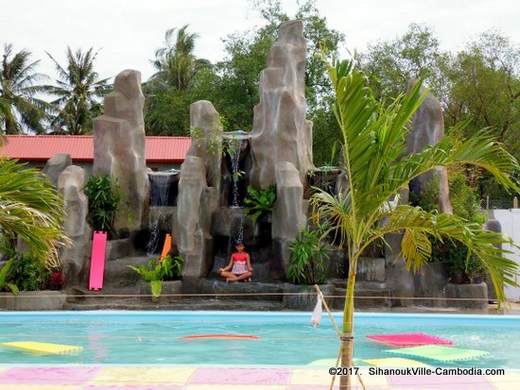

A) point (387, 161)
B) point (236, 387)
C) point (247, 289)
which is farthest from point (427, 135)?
point (387, 161)

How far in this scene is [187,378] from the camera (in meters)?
6.41

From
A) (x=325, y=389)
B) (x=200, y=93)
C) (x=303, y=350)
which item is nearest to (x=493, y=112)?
(x=200, y=93)

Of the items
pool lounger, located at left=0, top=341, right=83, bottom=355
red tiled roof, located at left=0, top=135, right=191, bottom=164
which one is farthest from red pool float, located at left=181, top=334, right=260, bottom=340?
red tiled roof, located at left=0, top=135, right=191, bottom=164

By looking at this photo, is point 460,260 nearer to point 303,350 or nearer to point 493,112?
point 303,350

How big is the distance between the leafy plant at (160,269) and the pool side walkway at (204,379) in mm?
7812

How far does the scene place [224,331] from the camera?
1167cm

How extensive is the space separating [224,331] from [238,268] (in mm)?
3652

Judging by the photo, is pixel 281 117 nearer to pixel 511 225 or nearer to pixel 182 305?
pixel 182 305

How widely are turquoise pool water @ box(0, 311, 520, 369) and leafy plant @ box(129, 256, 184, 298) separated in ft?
6.21

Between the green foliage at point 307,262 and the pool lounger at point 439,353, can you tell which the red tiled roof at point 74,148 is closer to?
the green foliage at point 307,262

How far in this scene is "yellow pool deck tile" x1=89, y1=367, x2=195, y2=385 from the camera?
248 inches

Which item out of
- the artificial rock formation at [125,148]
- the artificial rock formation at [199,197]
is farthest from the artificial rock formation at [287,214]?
the artificial rock formation at [125,148]

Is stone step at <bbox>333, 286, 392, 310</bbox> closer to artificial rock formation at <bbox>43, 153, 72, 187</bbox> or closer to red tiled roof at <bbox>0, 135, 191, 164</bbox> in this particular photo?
artificial rock formation at <bbox>43, 153, 72, 187</bbox>

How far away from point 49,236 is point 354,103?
9.52 feet
